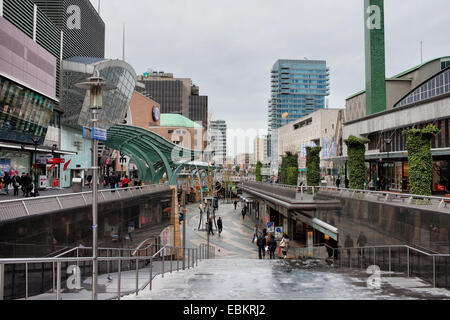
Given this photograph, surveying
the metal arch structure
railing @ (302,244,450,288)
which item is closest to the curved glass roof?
the metal arch structure

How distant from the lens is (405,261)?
1149cm

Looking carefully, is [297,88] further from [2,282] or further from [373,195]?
[2,282]

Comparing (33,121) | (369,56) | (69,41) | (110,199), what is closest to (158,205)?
(110,199)

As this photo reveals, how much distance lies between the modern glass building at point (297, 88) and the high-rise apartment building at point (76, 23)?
96771 millimetres

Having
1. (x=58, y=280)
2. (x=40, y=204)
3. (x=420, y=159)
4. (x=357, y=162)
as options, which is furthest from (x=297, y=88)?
(x=58, y=280)

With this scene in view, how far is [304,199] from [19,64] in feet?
91.6

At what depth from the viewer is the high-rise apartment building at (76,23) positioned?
73869 millimetres

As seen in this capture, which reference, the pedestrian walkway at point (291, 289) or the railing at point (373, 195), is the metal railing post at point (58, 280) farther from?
the railing at point (373, 195)

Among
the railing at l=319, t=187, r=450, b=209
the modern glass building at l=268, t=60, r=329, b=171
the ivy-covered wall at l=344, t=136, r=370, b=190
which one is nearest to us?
the railing at l=319, t=187, r=450, b=209

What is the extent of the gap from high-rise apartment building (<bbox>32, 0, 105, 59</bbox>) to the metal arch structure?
44114 millimetres

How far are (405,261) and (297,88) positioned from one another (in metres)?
173

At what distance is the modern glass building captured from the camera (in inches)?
6919

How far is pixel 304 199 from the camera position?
2131cm

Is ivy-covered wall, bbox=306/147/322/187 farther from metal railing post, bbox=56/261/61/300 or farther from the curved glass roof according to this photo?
metal railing post, bbox=56/261/61/300
